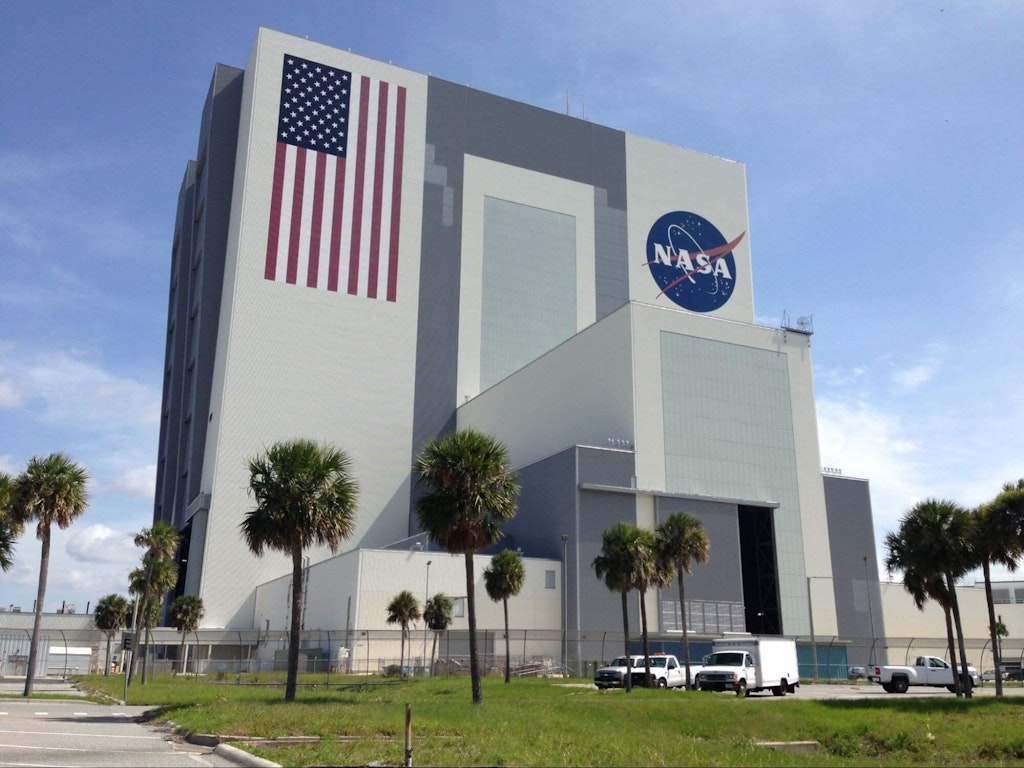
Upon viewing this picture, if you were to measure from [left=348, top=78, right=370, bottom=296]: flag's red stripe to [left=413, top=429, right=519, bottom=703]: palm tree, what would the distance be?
172ft

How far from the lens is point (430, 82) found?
91.9 metres

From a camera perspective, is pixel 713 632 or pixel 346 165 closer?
pixel 713 632

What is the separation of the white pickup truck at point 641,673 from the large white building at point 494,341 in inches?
565

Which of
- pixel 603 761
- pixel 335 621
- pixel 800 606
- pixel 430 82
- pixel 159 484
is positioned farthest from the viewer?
pixel 159 484

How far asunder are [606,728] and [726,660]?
66.3 feet

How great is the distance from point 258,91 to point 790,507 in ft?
196

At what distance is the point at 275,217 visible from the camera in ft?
265

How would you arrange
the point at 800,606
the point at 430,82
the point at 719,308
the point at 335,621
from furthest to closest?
1. the point at 719,308
2. the point at 430,82
3. the point at 800,606
4. the point at 335,621

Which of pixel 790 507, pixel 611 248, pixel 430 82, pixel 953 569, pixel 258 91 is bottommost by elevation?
pixel 953 569

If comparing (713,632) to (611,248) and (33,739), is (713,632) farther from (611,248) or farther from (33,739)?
(33,739)

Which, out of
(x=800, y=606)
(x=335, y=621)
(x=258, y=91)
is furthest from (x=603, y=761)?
(x=258, y=91)

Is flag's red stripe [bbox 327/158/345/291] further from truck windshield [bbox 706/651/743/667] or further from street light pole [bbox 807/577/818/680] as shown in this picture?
truck windshield [bbox 706/651/743/667]

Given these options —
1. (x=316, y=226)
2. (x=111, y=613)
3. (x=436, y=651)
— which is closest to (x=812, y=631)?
(x=436, y=651)

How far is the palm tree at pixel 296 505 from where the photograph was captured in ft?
108
